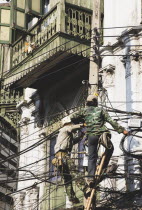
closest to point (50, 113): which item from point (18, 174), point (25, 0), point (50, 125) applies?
point (50, 125)

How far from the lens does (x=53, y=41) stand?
17.7 metres

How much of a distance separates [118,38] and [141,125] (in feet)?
9.06

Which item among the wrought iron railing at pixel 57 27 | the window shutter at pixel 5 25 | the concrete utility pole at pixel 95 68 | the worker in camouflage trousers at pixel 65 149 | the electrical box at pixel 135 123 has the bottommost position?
the worker in camouflage trousers at pixel 65 149

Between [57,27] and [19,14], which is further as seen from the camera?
[19,14]

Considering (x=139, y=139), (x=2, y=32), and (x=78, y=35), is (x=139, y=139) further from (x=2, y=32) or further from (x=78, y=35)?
(x=2, y=32)

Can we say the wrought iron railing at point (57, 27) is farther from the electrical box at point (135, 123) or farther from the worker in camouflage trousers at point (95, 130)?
the worker in camouflage trousers at point (95, 130)

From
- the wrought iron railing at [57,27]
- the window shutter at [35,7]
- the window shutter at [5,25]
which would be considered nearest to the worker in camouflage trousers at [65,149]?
the wrought iron railing at [57,27]

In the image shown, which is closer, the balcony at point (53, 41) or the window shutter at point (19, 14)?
the balcony at point (53, 41)

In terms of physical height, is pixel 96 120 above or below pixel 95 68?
below

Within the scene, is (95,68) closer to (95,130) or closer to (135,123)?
(135,123)

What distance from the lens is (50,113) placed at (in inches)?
787

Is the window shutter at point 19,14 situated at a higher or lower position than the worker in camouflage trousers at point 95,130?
higher

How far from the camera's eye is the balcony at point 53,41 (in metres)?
17.6

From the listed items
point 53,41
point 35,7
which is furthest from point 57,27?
point 35,7
